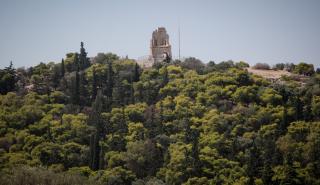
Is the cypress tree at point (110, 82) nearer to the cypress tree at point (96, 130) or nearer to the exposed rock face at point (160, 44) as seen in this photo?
the cypress tree at point (96, 130)

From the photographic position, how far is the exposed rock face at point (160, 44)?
85625 mm

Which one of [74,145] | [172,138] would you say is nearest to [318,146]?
[172,138]

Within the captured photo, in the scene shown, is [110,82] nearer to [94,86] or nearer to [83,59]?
[94,86]

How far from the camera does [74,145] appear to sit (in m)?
62.4

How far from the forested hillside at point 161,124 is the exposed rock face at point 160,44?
5.79 meters

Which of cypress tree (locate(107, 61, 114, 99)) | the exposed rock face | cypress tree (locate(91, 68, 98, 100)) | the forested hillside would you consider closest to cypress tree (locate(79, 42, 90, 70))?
the forested hillside

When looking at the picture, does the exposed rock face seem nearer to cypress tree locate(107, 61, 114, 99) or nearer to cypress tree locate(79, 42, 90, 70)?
cypress tree locate(79, 42, 90, 70)

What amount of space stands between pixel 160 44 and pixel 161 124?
2398 cm

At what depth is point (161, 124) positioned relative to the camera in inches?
2557

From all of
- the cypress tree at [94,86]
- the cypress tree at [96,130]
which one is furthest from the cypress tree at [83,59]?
the cypress tree at [96,130]

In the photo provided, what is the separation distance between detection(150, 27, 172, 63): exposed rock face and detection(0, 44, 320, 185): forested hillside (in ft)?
19.0

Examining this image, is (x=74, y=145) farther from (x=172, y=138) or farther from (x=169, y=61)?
(x=169, y=61)

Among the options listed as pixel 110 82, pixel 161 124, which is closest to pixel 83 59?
pixel 110 82

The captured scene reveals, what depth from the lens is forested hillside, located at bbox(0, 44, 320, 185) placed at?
184ft
